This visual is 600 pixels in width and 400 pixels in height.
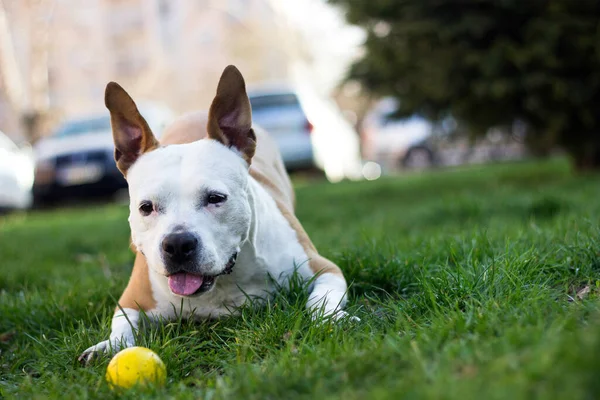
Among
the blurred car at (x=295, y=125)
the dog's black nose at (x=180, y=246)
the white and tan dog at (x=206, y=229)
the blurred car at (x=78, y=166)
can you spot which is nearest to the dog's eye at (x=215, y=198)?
the white and tan dog at (x=206, y=229)

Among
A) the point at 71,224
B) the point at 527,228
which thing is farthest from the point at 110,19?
the point at 527,228

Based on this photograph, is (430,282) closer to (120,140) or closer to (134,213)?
(134,213)

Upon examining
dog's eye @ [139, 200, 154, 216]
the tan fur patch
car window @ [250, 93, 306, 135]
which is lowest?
car window @ [250, 93, 306, 135]

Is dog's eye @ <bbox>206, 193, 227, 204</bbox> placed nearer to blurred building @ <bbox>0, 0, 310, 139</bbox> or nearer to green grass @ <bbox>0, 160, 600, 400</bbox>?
green grass @ <bbox>0, 160, 600, 400</bbox>

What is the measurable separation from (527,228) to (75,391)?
2.80 meters

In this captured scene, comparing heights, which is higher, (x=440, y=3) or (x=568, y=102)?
(x=440, y=3)

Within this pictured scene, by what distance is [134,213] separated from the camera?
2.82 metres

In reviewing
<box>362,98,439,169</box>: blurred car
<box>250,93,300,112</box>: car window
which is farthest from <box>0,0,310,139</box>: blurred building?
<box>250,93,300,112</box>: car window

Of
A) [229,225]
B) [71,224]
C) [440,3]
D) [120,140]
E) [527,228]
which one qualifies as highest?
[440,3]

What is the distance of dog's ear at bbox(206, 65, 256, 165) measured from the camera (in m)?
2.98

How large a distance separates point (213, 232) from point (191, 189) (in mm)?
195

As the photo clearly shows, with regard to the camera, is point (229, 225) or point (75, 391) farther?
point (229, 225)

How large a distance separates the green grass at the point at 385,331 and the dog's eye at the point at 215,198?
0.49 meters

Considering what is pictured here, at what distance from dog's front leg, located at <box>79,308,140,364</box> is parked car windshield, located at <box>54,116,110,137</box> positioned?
8.66 m
